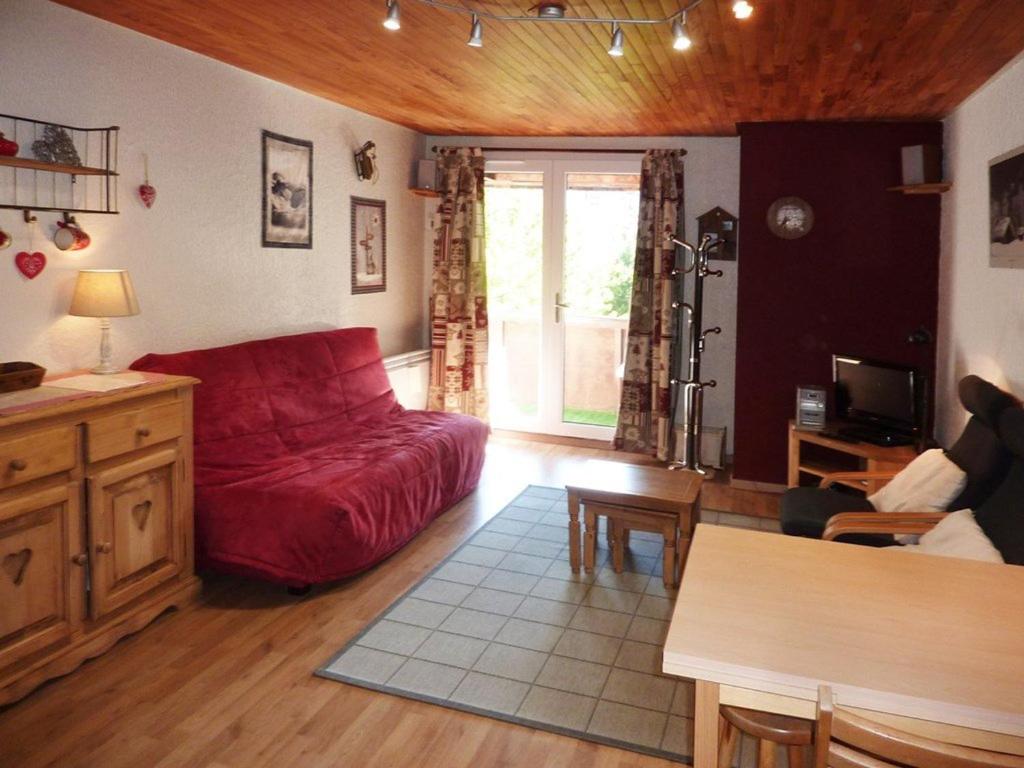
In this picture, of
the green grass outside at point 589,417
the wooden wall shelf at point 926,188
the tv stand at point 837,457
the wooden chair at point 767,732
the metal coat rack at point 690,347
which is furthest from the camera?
the green grass outside at point 589,417

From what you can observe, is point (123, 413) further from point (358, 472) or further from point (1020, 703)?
point (1020, 703)

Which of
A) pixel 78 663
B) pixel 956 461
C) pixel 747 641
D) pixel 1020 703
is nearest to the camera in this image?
pixel 1020 703

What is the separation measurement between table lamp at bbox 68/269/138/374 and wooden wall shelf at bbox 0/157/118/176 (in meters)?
0.37

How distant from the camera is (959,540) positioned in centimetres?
277

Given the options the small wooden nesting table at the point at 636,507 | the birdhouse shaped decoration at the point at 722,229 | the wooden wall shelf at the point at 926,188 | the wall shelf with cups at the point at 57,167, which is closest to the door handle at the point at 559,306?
the birdhouse shaped decoration at the point at 722,229

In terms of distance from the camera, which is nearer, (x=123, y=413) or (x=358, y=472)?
(x=123, y=413)

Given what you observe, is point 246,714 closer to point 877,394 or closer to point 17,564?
point 17,564

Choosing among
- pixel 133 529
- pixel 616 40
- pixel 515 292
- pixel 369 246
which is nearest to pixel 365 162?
pixel 369 246

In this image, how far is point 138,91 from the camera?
3.62 meters

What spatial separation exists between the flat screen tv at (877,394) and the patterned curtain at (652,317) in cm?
141

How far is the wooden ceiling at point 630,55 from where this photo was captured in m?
2.90

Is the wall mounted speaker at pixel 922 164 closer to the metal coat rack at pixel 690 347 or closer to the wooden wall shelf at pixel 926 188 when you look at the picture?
the wooden wall shelf at pixel 926 188

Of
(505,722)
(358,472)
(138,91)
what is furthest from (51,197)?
(505,722)

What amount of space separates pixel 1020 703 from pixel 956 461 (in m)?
2.22
